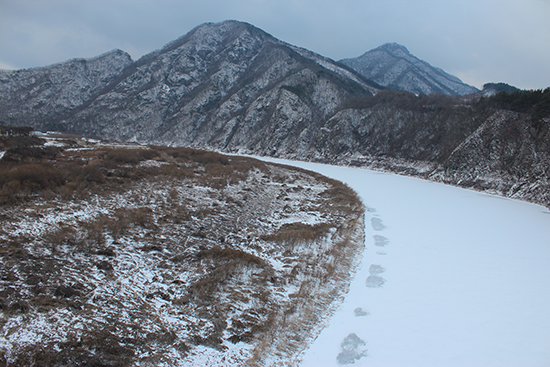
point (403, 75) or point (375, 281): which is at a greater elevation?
point (403, 75)

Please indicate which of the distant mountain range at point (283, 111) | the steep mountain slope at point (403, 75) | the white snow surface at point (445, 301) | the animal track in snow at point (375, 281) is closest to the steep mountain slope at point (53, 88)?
the distant mountain range at point (283, 111)

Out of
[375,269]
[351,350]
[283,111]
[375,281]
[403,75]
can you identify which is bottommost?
[351,350]

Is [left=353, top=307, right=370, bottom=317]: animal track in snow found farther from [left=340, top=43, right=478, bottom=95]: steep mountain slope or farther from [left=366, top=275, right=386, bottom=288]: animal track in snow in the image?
[left=340, top=43, right=478, bottom=95]: steep mountain slope

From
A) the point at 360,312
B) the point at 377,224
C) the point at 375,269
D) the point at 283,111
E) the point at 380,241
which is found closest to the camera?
the point at 360,312

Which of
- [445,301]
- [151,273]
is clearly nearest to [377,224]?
[445,301]

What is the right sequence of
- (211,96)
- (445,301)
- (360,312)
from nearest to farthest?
(360,312) → (445,301) → (211,96)

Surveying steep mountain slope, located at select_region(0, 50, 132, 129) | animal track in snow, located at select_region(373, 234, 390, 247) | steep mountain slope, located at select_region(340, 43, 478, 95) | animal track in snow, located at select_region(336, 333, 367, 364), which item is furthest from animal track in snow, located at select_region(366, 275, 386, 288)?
steep mountain slope, located at select_region(340, 43, 478, 95)

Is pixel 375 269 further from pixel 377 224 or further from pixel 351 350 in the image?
pixel 377 224

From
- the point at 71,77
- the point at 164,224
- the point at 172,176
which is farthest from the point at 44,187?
the point at 71,77
